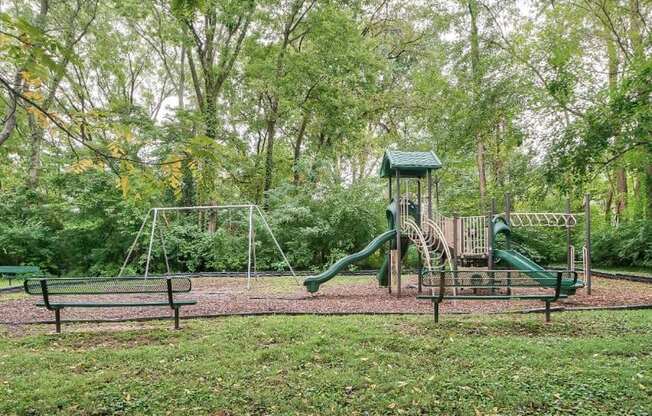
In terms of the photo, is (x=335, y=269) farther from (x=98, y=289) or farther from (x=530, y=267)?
(x=98, y=289)

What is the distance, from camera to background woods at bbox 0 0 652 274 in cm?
1550

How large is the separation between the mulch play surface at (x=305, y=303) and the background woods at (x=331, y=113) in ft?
14.1

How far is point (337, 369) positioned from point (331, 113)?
57.0 feet

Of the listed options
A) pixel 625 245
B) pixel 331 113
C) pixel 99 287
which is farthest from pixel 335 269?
pixel 331 113

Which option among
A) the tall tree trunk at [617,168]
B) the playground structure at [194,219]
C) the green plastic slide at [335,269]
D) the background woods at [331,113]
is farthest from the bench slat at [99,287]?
the tall tree trunk at [617,168]

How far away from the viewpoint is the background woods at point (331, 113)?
15.5 metres

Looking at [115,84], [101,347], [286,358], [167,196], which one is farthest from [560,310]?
[115,84]

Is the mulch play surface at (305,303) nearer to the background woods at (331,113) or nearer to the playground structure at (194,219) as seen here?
the playground structure at (194,219)

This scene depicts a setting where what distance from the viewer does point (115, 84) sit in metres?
25.5

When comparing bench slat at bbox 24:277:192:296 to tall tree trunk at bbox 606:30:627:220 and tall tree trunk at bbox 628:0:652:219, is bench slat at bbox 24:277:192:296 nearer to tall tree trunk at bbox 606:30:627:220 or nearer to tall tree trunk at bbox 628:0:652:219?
tall tree trunk at bbox 628:0:652:219

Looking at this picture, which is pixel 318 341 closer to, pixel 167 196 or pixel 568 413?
pixel 568 413

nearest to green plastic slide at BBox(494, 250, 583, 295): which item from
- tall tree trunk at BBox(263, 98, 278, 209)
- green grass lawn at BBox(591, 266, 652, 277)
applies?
green grass lawn at BBox(591, 266, 652, 277)

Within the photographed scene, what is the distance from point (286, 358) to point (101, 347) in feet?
7.57

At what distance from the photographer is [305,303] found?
845 centimetres
